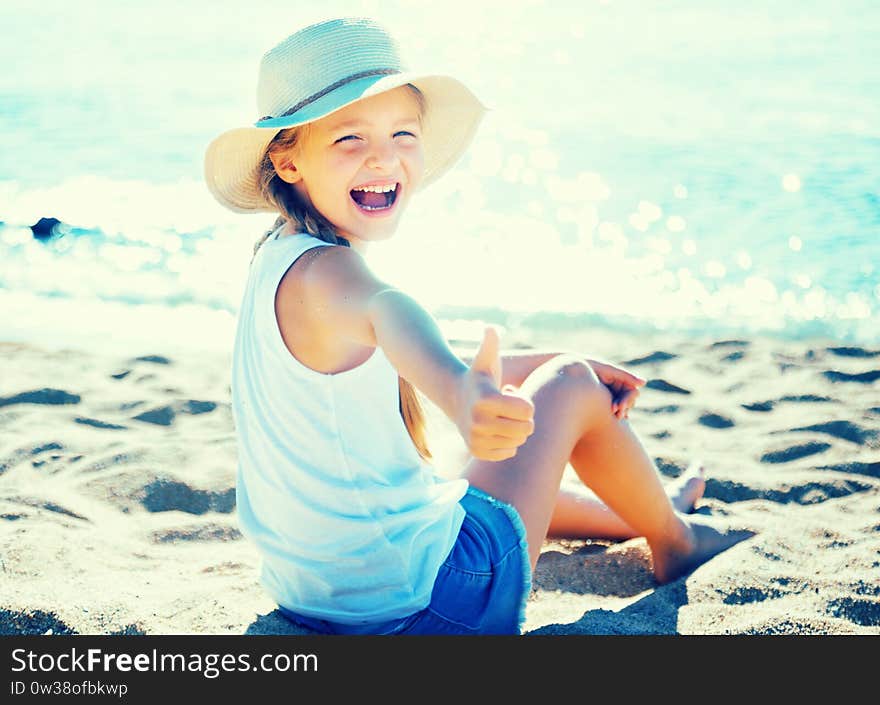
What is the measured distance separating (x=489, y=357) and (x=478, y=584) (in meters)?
0.94

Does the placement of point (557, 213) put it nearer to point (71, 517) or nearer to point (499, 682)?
point (71, 517)

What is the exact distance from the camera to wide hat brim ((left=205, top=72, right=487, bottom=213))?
2402 mm

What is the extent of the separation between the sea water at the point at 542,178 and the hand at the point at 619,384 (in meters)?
2.52

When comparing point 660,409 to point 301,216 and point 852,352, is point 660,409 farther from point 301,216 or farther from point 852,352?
point 301,216

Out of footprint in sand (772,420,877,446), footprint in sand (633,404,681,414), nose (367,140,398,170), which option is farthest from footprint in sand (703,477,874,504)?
nose (367,140,398,170)

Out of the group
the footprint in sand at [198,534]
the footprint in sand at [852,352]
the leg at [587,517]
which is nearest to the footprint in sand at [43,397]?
the footprint in sand at [198,534]

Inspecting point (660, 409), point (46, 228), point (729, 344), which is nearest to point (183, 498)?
point (660, 409)

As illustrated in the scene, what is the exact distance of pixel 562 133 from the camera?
30.3 ft

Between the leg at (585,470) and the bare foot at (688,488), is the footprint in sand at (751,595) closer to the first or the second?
the leg at (585,470)

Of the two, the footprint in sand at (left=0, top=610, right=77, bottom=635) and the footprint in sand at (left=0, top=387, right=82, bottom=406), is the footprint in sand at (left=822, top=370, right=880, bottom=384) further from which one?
the footprint in sand at (left=0, top=610, right=77, bottom=635)

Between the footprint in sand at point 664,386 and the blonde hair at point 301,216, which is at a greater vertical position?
the blonde hair at point 301,216

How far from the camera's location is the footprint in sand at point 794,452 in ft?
12.9

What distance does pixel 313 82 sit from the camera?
2467mm

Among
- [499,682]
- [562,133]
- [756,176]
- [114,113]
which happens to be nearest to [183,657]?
[499,682]
